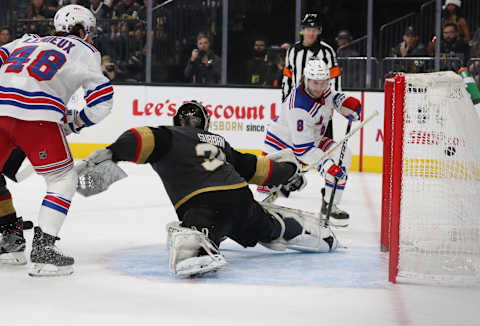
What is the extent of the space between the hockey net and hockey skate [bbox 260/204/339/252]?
418 mm

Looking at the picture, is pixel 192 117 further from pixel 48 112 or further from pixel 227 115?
pixel 227 115

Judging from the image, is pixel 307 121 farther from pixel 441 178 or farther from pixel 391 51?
pixel 391 51

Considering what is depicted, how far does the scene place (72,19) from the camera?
11.7 feet

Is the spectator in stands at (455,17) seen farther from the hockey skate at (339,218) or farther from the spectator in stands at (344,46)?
the hockey skate at (339,218)

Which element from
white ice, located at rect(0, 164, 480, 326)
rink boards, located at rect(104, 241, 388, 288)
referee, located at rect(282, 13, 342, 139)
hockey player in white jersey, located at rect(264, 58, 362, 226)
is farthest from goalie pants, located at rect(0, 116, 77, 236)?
referee, located at rect(282, 13, 342, 139)

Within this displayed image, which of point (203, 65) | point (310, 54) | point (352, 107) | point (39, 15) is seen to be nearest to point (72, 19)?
point (352, 107)

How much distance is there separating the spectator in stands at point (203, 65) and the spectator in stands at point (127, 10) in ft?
2.74

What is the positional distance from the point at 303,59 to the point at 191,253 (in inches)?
131

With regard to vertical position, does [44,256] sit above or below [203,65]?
below

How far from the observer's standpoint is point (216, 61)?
28.7 feet

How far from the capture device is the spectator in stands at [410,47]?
Answer: 848 cm

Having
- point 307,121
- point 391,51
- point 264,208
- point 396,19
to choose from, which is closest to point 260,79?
point 391,51

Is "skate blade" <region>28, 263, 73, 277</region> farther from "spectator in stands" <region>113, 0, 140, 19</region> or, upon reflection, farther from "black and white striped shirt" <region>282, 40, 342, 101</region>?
"spectator in stands" <region>113, 0, 140, 19</region>

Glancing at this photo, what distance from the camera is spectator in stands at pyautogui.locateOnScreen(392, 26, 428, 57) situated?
27.8 ft
